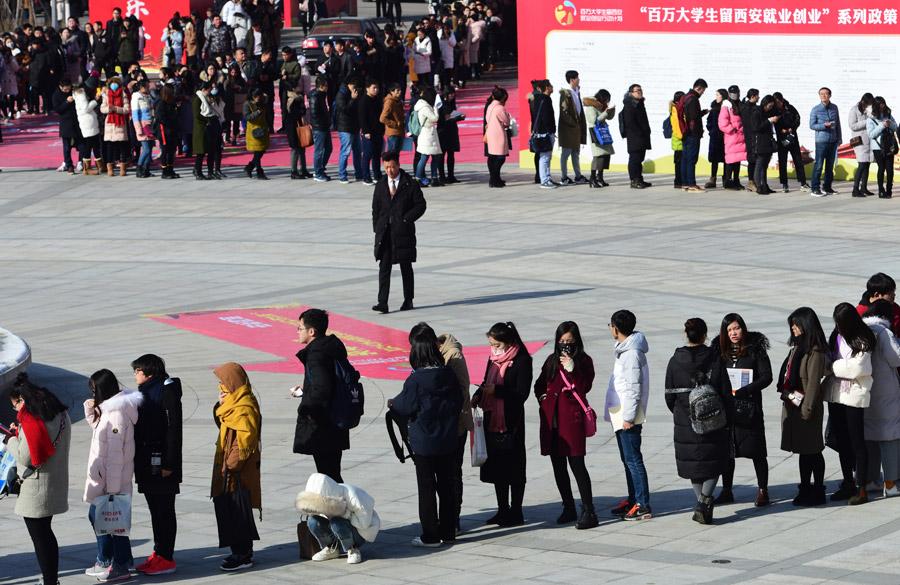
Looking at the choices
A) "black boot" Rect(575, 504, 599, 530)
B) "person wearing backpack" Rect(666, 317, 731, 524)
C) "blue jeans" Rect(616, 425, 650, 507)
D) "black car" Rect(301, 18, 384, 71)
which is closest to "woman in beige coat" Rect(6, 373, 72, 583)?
"black boot" Rect(575, 504, 599, 530)

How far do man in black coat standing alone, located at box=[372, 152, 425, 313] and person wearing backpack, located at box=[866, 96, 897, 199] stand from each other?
9025 mm

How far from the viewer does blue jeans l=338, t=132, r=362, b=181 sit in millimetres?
27766

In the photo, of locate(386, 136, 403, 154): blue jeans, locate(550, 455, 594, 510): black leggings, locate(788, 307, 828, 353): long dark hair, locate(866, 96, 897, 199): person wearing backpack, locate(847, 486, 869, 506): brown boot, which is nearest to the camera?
locate(550, 455, 594, 510): black leggings

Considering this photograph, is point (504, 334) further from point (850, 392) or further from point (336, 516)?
point (850, 392)

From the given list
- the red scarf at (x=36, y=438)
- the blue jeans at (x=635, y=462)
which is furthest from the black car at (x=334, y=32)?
the red scarf at (x=36, y=438)

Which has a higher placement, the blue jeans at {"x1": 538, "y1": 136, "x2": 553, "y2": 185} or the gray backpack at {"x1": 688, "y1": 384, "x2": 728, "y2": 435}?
the blue jeans at {"x1": 538, "y1": 136, "x2": 553, "y2": 185}

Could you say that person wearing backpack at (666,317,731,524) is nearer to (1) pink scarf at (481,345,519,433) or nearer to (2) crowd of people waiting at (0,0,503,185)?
(1) pink scarf at (481,345,519,433)

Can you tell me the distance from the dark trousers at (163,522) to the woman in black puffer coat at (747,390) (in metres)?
3.47

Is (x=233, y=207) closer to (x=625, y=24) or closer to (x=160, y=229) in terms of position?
(x=160, y=229)

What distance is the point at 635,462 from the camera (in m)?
10.5

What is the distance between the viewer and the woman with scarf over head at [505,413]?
10.5 m

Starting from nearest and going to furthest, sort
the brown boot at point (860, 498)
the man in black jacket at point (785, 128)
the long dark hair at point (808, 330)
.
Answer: the long dark hair at point (808, 330) < the brown boot at point (860, 498) < the man in black jacket at point (785, 128)

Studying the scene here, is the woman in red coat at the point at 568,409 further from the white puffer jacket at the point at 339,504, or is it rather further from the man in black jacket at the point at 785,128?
the man in black jacket at the point at 785,128

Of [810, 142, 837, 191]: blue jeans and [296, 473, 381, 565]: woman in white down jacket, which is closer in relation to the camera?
[296, 473, 381, 565]: woman in white down jacket
